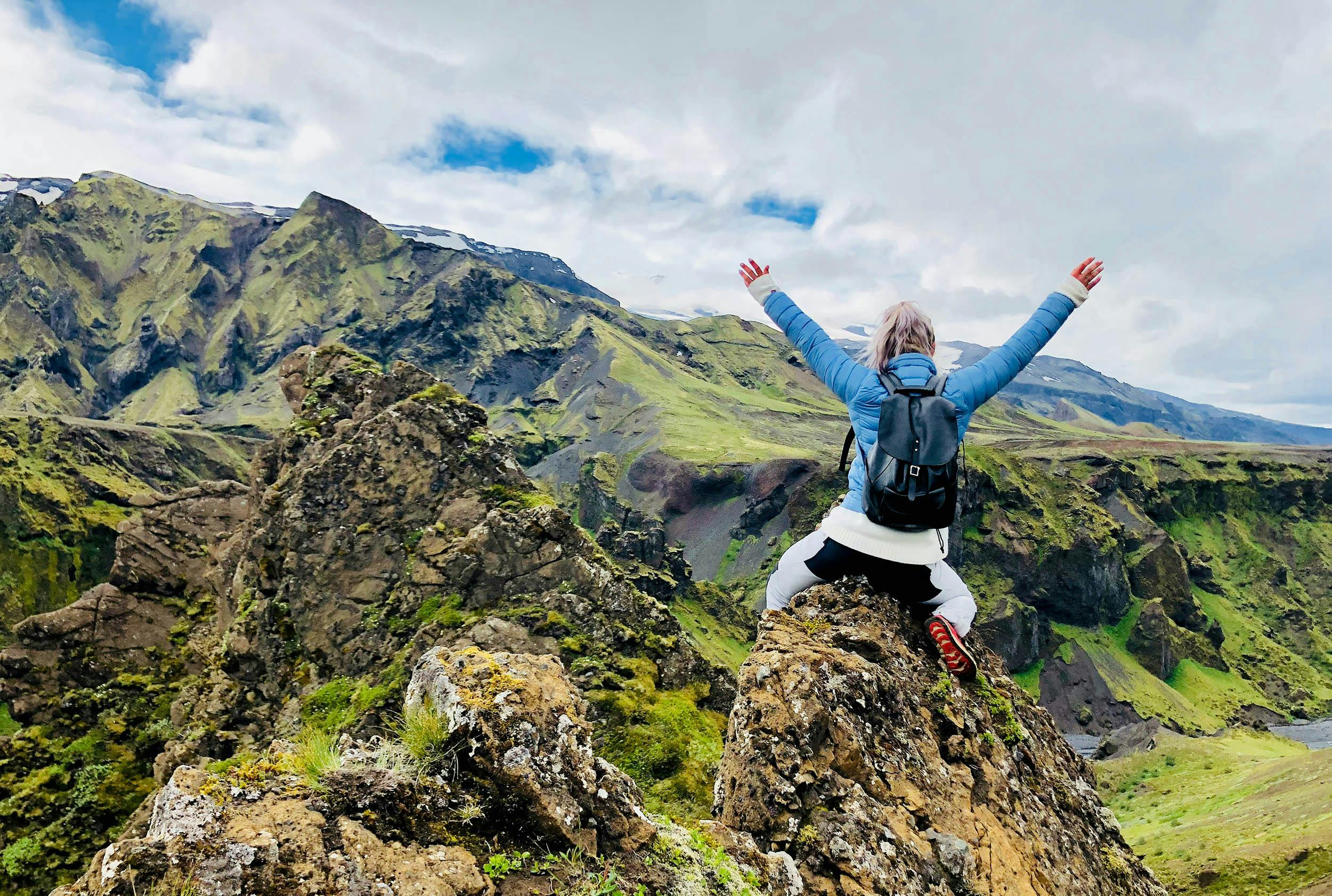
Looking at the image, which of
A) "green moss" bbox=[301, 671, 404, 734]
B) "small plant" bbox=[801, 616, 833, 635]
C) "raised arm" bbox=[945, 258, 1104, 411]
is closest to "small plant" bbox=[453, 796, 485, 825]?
"small plant" bbox=[801, 616, 833, 635]

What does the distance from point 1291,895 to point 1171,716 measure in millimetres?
129718

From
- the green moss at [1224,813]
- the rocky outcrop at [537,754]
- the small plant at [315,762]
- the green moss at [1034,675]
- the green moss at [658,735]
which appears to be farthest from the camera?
the green moss at [1034,675]

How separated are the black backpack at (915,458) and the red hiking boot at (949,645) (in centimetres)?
185

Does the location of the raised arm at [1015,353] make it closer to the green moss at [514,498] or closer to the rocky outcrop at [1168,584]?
the green moss at [514,498]

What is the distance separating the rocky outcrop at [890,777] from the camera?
6340 millimetres

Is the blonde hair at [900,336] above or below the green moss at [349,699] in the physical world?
above

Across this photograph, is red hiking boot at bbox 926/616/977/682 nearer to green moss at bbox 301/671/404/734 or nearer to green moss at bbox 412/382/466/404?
green moss at bbox 301/671/404/734

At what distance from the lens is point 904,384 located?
677 cm

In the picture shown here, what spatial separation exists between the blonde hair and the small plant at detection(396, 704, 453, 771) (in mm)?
5406

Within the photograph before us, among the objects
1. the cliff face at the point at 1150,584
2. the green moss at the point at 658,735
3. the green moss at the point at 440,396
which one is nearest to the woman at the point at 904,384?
the green moss at the point at 658,735

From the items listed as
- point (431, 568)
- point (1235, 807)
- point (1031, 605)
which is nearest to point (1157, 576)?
point (1031, 605)

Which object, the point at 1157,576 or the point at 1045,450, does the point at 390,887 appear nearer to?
the point at 1157,576

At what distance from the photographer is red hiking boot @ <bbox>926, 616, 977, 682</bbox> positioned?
320 inches

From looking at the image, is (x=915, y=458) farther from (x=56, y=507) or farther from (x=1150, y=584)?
(x=1150, y=584)
